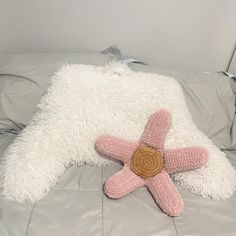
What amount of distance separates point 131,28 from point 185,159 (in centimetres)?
66

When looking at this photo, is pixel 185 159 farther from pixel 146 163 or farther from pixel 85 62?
pixel 85 62

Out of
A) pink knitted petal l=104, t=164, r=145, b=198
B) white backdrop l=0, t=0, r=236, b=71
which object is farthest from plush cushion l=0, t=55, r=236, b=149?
pink knitted petal l=104, t=164, r=145, b=198

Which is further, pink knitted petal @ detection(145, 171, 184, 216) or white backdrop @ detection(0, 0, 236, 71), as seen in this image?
white backdrop @ detection(0, 0, 236, 71)

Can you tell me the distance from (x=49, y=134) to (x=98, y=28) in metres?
0.57

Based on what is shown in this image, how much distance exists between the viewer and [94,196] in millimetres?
1018

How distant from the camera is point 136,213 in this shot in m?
0.97

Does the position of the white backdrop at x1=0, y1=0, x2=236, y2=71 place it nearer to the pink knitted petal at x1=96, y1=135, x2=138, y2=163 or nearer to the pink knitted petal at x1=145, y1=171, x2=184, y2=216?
the pink knitted petal at x1=96, y1=135, x2=138, y2=163

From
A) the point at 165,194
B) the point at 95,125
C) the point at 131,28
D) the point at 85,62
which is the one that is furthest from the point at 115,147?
the point at 131,28

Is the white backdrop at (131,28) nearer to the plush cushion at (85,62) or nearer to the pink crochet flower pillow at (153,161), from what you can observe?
the plush cushion at (85,62)

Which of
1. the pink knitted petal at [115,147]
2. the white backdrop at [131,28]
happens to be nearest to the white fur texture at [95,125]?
the pink knitted petal at [115,147]

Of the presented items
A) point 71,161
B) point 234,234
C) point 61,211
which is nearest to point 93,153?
point 71,161

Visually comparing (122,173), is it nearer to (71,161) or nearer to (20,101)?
(71,161)

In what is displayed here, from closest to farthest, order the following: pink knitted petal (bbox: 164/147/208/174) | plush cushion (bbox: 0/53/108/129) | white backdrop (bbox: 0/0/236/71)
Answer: pink knitted petal (bbox: 164/147/208/174)
plush cushion (bbox: 0/53/108/129)
white backdrop (bbox: 0/0/236/71)

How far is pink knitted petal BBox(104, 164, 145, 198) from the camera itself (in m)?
1.00
